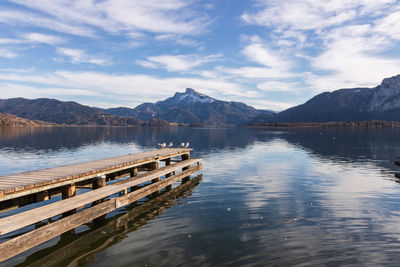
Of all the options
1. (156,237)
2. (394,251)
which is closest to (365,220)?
(394,251)

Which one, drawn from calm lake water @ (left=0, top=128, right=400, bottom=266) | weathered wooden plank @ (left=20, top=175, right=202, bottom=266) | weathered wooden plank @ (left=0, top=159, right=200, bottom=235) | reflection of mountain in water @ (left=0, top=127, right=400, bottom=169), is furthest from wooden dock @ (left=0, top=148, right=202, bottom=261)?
reflection of mountain in water @ (left=0, top=127, right=400, bottom=169)

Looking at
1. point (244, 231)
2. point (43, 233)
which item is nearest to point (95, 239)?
point (43, 233)

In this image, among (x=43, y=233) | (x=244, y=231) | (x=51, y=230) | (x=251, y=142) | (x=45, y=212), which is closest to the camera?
(x=43, y=233)

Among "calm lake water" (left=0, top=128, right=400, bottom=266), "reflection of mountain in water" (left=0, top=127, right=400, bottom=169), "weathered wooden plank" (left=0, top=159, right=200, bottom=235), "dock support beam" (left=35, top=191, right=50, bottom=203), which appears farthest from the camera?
"reflection of mountain in water" (left=0, top=127, right=400, bottom=169)

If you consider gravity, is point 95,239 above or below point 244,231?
below

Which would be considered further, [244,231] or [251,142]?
[251,142]

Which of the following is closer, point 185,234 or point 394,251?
point 394,251

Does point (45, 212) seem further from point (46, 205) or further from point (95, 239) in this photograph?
point (95, 239)

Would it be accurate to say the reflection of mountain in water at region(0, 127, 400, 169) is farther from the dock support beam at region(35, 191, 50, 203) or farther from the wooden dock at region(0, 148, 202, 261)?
the dock support beam at region(35, 191, 50, 203)

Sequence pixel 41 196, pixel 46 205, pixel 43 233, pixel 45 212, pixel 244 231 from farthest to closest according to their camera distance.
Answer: pixel 41 196
pixel 244 231
pixel 46 205
pixel 45 212
pixel 43 233

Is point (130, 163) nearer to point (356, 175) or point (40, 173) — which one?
point (40, 173)

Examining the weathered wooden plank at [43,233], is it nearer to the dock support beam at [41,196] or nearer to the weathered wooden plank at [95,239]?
the weathered wooden plank at [95,239]

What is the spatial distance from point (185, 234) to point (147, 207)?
5491mm

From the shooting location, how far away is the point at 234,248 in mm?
11422
